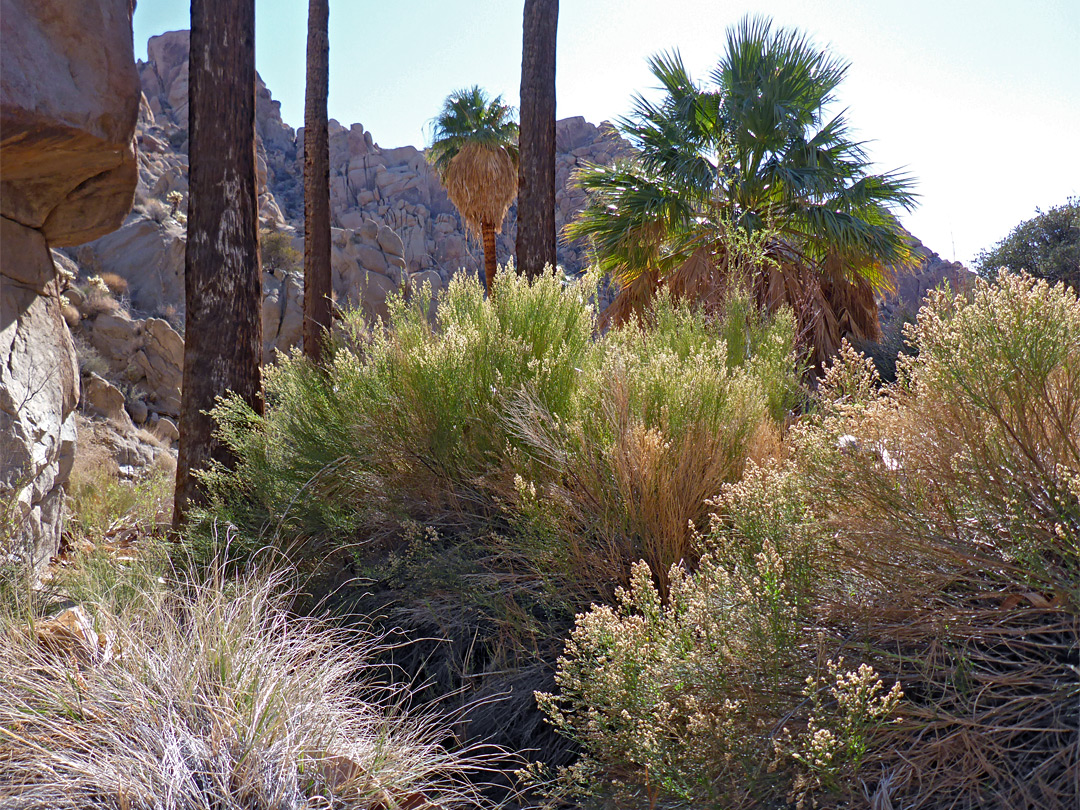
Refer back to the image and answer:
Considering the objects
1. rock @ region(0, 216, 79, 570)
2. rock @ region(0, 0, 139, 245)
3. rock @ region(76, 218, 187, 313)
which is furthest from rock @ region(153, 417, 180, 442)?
rock @ region(0, 0, 139, 245)

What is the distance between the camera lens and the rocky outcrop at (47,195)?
4020 millimetres

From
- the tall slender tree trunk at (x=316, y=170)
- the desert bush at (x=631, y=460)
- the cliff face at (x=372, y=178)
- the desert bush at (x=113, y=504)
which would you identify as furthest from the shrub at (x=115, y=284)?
the desert bush at (x=631, y=460)

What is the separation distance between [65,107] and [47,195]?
1.03 m

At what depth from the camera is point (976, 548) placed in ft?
5.95

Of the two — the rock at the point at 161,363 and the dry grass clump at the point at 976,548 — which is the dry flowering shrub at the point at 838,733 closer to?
the dry grass clump at the point at 976,548

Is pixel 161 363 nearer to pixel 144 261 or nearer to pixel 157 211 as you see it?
pixel 144 261

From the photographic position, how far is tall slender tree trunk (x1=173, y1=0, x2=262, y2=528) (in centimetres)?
531

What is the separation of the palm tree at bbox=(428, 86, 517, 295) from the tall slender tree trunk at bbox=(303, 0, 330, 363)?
8.92 meters

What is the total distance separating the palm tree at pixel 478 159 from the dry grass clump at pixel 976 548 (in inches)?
669

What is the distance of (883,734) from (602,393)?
178 cm

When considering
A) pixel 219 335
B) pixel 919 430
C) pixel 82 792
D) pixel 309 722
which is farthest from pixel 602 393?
pixel 219 335

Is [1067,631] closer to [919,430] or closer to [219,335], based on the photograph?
[919,430]

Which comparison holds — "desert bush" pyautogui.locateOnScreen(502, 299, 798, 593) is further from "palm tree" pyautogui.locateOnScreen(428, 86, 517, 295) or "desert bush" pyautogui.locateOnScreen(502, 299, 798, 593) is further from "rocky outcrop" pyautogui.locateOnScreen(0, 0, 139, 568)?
"palm tree" pyautogui.locateOnScreen(428, 86, 517, 295)

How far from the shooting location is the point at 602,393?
3.15 metres
